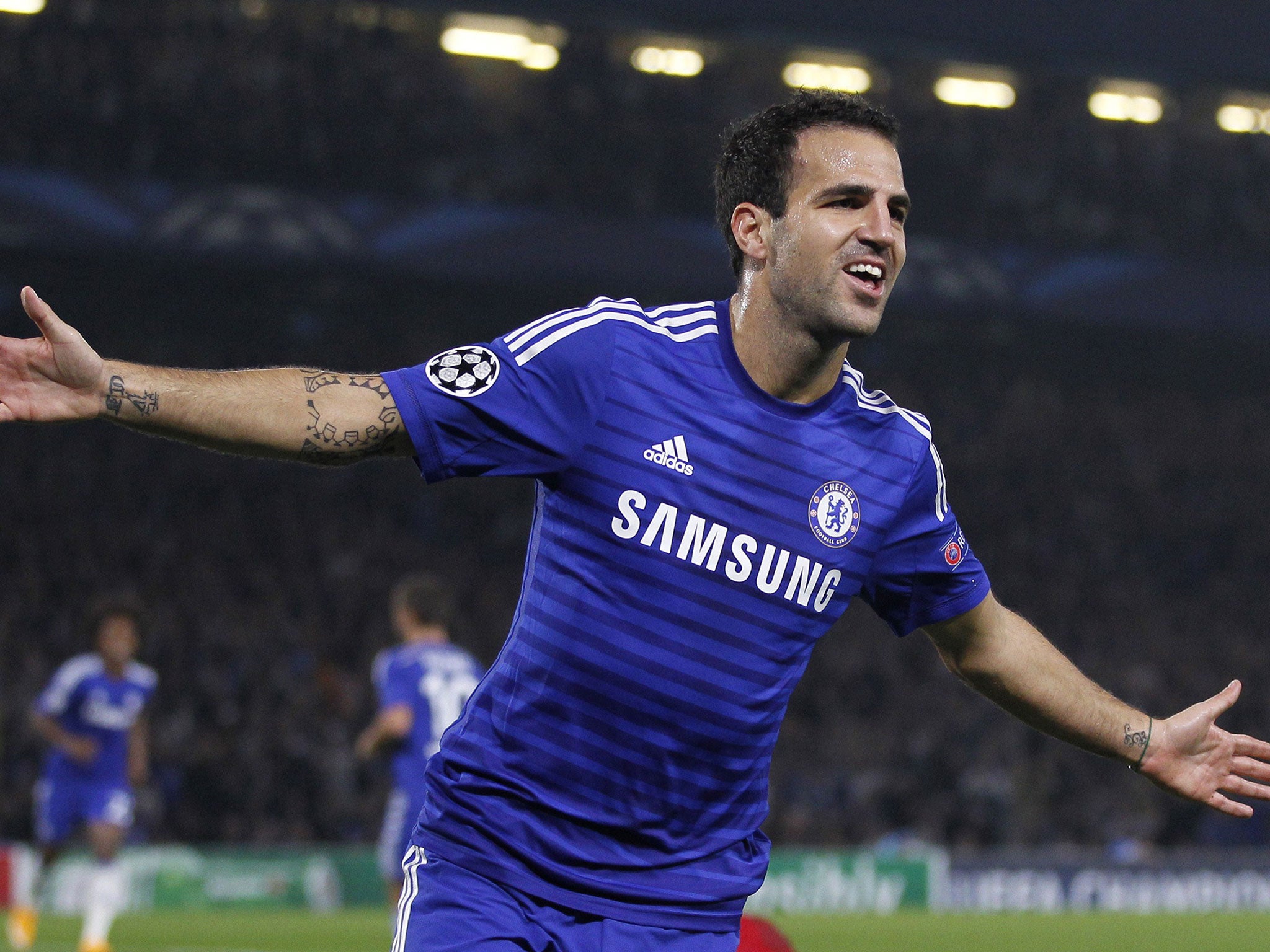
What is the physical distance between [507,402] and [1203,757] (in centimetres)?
193

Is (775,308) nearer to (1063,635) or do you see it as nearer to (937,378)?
(1063,635)

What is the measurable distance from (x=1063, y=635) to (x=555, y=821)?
873 inches

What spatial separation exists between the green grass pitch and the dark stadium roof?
11.6 m

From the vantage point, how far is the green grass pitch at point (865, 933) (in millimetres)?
12664

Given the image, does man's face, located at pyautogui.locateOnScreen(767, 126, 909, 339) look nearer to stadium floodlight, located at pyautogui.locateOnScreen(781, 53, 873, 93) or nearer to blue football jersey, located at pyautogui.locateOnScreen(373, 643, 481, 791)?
blue football jersey, located at pyautogui.locateOnScreen(373, 643, 481, 791)

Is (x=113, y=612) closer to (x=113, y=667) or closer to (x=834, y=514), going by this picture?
(x=113, y=667)

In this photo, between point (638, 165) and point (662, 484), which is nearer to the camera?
point (662, 484)

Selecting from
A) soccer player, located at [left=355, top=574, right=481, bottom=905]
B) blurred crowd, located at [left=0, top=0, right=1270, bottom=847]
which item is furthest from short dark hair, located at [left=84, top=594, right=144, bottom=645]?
blurred crowd, located at [left=0, top=0, right=1270, bottom=847]

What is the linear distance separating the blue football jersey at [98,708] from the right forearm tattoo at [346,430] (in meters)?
9.78

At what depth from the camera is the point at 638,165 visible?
23406 millimetres

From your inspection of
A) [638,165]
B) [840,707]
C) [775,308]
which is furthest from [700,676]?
[638,165]

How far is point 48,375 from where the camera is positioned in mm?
2893

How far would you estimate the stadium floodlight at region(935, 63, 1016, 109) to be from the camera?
24906mm

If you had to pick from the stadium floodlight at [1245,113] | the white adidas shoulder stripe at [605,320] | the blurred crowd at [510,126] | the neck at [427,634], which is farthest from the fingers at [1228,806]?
the stadium floodlight at [1245,113]
